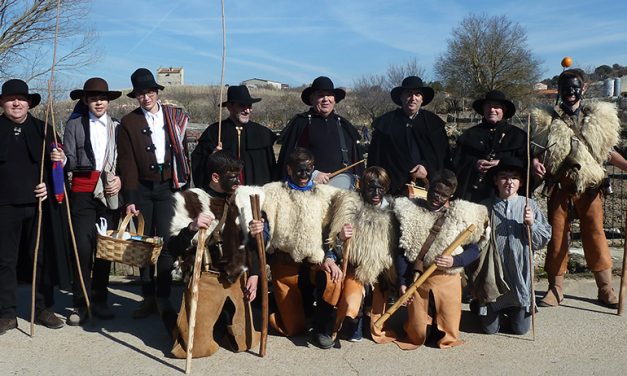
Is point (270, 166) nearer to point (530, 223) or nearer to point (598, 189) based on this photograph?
point (530, 223)

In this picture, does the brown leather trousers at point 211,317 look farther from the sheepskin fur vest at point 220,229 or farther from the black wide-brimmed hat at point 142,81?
the black wide-brimmed hat at point 142,81

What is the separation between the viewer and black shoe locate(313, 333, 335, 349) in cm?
451

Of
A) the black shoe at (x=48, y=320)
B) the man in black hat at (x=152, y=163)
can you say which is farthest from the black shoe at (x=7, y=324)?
the man in black hat at (x=152, y=163)

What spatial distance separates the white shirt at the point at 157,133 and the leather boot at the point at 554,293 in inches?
148

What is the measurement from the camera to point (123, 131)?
5117 millimetres

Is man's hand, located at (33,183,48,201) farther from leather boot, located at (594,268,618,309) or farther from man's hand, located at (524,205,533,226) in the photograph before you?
leather boot, located at (594,268,618,309)

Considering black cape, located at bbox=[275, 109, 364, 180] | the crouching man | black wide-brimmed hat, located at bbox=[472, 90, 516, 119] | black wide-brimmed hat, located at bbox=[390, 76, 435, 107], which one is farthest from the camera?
black cape, located at bbox=[275, 109, 364, 180]

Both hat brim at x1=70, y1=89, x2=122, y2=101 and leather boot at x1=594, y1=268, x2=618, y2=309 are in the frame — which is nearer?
hat brim at x1=70, y1=89, x2=122, y2=101

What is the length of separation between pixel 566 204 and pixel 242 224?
10.2 ft

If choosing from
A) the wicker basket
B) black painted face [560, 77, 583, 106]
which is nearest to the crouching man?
the wicker basket

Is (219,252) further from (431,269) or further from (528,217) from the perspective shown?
(528,217)

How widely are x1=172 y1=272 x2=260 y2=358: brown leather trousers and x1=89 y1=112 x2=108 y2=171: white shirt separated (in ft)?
4.88

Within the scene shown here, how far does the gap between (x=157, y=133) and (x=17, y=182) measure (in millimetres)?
1208

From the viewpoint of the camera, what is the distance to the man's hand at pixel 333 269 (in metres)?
4.55
